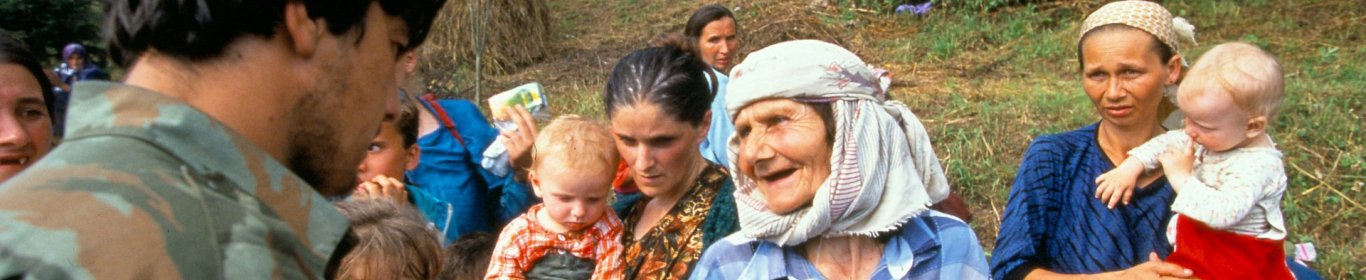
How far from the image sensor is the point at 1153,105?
342 cm

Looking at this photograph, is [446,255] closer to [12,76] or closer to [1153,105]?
[12,76]

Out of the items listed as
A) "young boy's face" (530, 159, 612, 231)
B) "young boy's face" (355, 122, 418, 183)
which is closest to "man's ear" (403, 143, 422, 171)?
"young boy's face" (355, 122, 418, 183)

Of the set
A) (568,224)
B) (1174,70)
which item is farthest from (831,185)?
(1174,70)

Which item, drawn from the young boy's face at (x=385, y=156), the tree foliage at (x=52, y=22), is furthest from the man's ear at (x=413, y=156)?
the tree foliage at (x=52, y=22)

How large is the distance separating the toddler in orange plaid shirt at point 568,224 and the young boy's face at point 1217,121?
155cm

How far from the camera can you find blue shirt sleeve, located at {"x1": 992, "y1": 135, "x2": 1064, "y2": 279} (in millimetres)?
3352

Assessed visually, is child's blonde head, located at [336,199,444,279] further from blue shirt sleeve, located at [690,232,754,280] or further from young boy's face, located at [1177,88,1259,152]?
young boy's face, located at [1177,88,1259,152]

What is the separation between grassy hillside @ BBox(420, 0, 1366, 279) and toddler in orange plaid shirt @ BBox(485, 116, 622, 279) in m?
3.34

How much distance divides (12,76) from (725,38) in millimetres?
4063

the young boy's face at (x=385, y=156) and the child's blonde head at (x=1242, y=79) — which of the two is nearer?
the child's blonde head at (x=1242, y=79)

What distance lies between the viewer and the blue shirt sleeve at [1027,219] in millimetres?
3352

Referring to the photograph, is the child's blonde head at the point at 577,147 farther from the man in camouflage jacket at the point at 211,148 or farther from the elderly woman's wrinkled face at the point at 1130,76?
the man in camouflage jacket at the point at 211,148

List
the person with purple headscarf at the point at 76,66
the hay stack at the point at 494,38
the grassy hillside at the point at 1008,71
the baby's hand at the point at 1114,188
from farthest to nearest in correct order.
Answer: the hay stack at the point at 494,38 < the person with purple headscarf at the point at 76,66 < the grassy hillside at the point at 1008,71 < the baby's hand at the point at 1114,188

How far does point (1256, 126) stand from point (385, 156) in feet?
7.94
